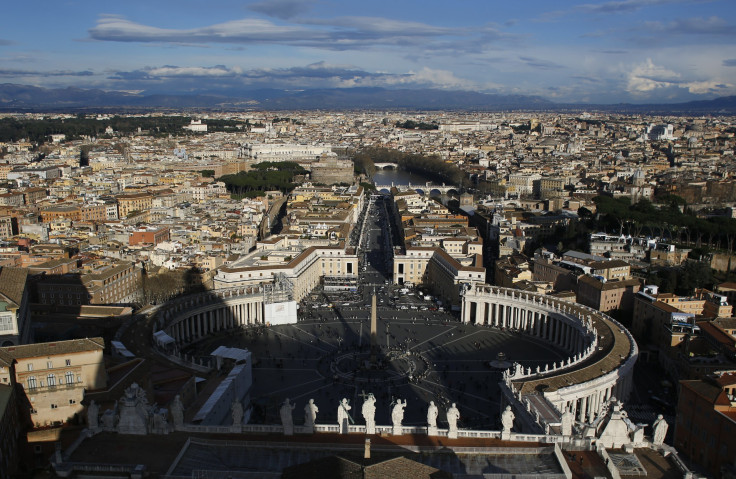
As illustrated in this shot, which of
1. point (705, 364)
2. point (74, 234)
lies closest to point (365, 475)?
point (705, 364)

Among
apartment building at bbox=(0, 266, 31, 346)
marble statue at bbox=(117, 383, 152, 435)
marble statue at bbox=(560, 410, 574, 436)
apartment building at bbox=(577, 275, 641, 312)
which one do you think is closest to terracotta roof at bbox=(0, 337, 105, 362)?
apartment building at bbox=(0, 266, 31, 346)

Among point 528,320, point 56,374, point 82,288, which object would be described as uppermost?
point 56,374

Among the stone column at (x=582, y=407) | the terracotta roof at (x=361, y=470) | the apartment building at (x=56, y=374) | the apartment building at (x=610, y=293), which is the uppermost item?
the terracotta roof at (x=361, y=470)

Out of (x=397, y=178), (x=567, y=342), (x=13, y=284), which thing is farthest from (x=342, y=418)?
(x=397, y=178)

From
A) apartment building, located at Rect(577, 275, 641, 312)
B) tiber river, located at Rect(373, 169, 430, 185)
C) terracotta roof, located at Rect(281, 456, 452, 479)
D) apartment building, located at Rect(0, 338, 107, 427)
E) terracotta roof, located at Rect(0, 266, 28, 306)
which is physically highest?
terracotta roof, located at Rect(0, 266, 28, 306)

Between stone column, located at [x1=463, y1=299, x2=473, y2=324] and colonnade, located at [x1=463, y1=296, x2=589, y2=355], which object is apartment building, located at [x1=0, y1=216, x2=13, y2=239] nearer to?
stone column, located at [x1=463, y1=299, x2=473, y2=324]

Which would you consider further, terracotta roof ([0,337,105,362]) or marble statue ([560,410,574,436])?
terracotta roof ([0,337,105,362])

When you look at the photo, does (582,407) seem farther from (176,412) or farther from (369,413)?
(176,412)

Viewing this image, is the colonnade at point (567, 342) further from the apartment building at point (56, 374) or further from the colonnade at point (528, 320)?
the apartment building at point (56, 374)

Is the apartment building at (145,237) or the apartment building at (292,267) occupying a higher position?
the apartment building at (145,237)

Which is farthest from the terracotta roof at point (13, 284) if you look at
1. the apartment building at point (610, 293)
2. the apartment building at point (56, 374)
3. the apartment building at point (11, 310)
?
the apartment building at point (610, 293)

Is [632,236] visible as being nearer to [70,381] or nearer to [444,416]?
[444,416]
